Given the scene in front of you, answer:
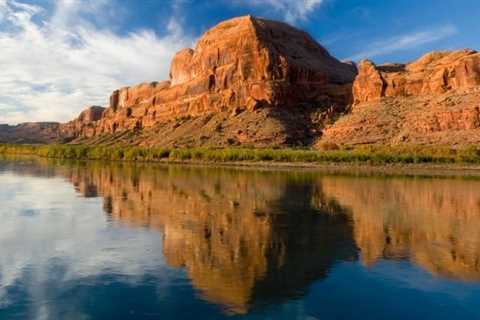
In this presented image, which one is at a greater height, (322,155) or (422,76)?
(422,76)

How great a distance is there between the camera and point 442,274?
14305 mm

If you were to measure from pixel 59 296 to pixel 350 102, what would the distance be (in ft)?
321

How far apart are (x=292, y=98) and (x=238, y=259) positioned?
9267 cm

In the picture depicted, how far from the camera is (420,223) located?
22.8 m

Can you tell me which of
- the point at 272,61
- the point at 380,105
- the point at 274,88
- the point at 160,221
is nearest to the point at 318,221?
the point at 160,221

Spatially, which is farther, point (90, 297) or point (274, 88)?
point (274, 88)

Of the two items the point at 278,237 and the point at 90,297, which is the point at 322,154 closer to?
the point at 278,237

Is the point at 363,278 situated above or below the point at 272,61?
below

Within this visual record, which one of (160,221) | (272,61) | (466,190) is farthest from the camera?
(272,61)

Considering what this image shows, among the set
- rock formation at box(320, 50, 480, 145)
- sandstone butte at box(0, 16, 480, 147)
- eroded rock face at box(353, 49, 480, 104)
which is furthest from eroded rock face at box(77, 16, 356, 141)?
rock formation at box(320, 50, 480, 145)

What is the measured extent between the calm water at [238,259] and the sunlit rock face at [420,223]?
7 cm

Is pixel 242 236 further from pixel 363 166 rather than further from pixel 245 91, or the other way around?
pixel 245 91

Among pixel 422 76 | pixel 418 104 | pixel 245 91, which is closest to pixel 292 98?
pixel 245 91

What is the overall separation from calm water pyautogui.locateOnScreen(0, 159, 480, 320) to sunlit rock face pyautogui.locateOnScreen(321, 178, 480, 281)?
72 mm
